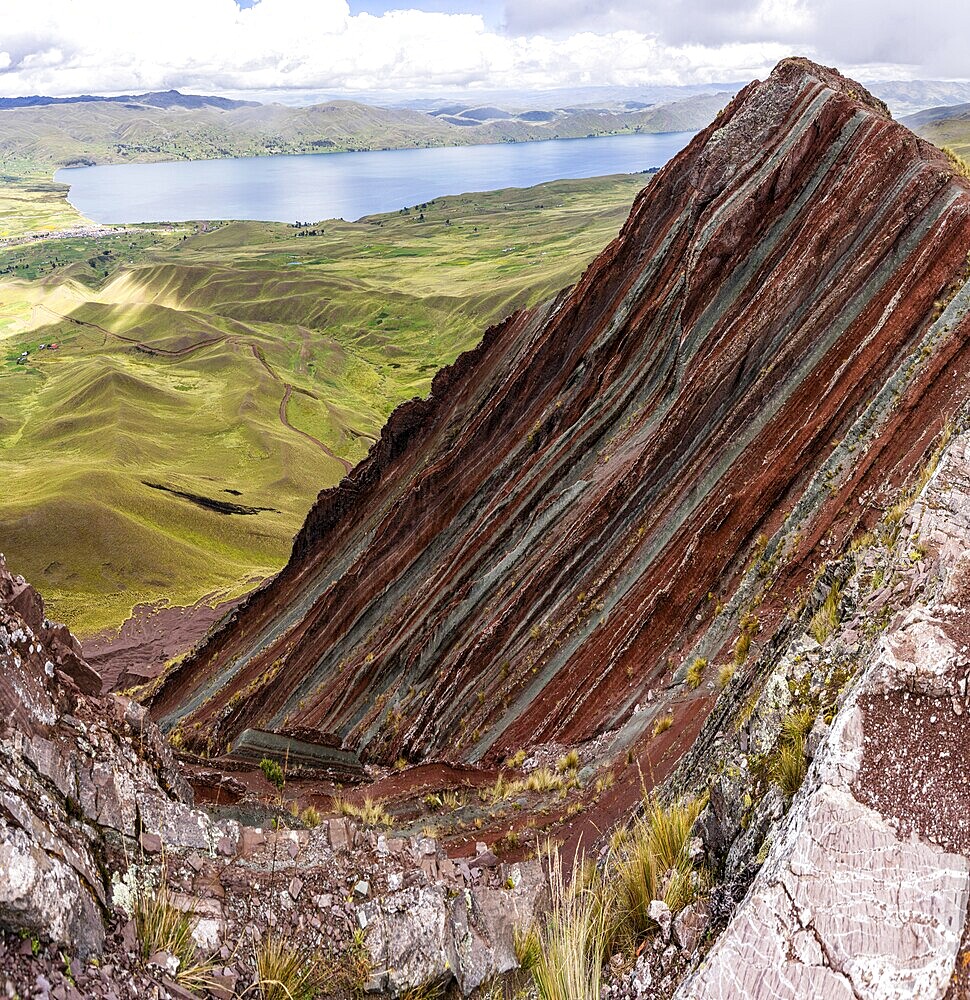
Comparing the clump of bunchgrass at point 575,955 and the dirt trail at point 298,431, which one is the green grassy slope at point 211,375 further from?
the clump of bunchgrass at point 575,955

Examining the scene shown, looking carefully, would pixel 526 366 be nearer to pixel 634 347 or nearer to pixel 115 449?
pixel 634 347

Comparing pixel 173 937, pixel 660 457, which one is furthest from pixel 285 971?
pixel 660 457

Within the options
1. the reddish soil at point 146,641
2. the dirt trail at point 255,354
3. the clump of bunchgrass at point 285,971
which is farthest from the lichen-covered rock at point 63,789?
the dirt trail at point 255,354

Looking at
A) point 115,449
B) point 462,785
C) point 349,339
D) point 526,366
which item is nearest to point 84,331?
point 349,339

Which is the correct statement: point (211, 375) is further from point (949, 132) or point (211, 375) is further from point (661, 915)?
point (949, 132)

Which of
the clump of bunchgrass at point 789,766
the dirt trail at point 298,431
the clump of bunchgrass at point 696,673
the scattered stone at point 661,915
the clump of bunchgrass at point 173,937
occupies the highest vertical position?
the clump of bunchgrass at point 789,766
